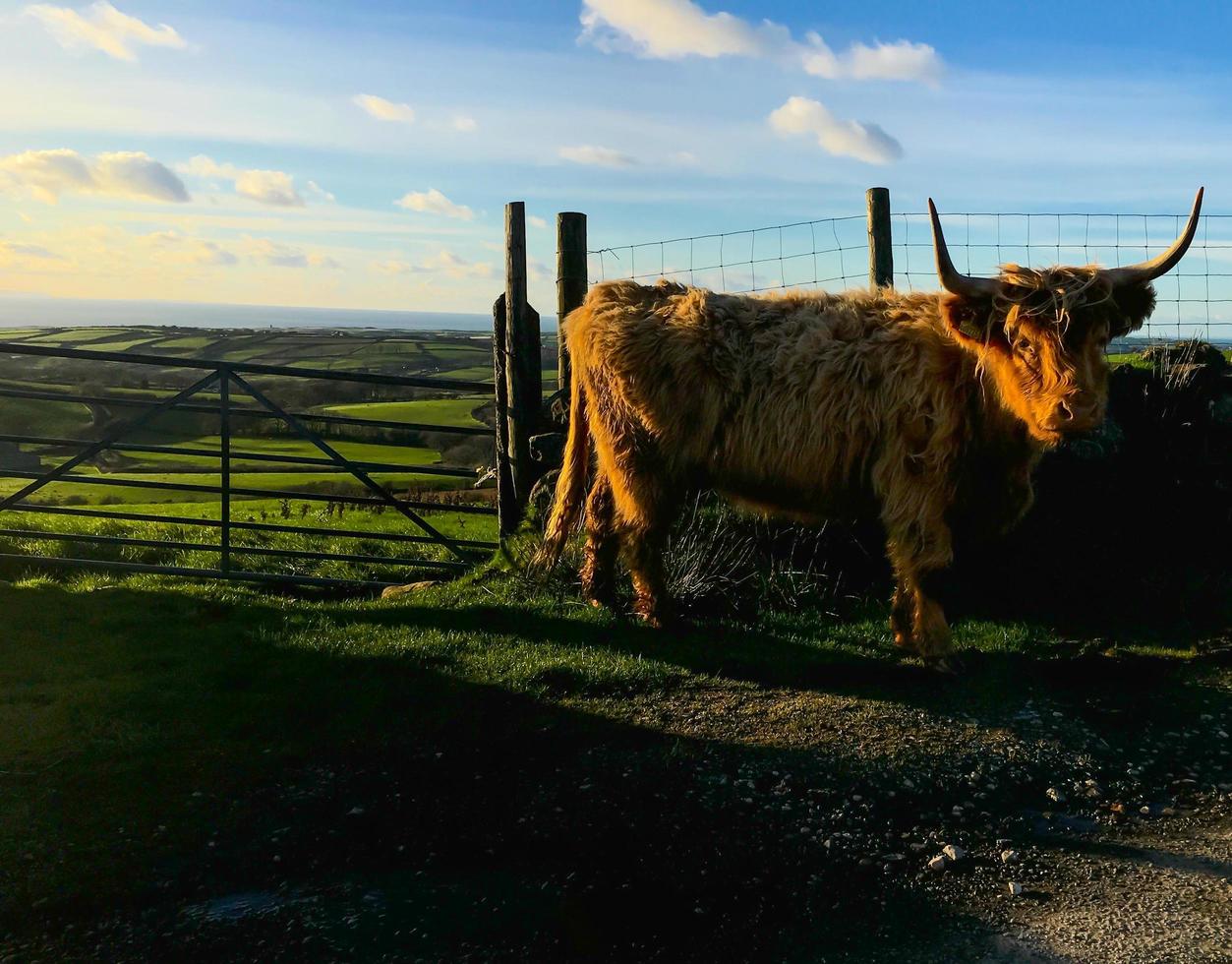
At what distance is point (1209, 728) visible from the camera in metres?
4.98

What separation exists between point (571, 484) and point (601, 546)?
52 centimetres

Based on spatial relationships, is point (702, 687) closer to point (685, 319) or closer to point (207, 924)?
point (685, 319)

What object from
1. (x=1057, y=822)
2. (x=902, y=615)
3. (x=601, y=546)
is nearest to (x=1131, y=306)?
(x=902, y=615)

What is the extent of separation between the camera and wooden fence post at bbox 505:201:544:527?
8023 mm

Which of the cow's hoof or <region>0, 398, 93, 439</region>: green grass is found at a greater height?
<region>0, 398, 93, 439</region>: green grass

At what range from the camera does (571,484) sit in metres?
7.14

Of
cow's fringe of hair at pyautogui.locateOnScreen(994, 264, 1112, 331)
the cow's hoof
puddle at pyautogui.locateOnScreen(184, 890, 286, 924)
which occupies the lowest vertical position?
puddle at pyautogui.locateOnScreen(184, 890, 286, 924)

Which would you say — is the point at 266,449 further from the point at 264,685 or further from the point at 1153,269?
the point at 1153,269

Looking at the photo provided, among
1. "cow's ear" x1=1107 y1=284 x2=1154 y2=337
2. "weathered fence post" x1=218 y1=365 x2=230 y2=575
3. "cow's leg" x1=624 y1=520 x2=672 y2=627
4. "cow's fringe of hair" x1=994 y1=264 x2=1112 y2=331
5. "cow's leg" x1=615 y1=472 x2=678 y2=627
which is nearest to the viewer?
"cow's fringe of hair" x1=994 y1=264 x2=1112 y2=331

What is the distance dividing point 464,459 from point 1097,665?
40.0ft

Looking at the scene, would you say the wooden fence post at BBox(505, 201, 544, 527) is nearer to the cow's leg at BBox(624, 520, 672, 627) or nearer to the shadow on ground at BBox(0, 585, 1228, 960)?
the cow's leg at BBox(624, 520, 672, 627)

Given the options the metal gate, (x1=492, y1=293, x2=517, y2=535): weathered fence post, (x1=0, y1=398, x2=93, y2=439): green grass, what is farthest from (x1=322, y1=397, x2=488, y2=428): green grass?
(x1=492, y1=293, x2=517, y2=535): weathered fence post

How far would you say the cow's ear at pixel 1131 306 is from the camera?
17.7 ft

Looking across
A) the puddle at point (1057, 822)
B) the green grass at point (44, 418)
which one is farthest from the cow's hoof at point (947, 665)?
the green grass at point (44, 418)
